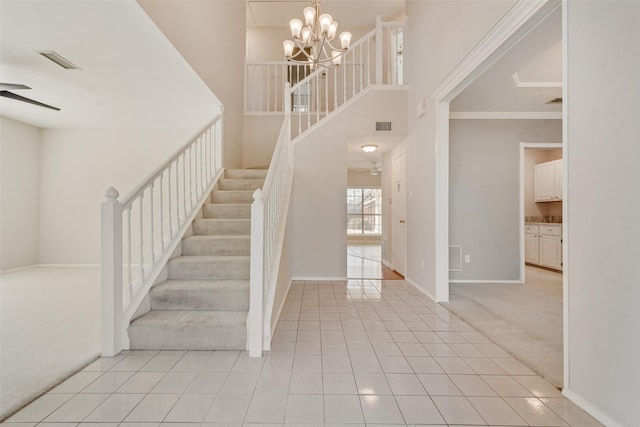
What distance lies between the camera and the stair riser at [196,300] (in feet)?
8.39

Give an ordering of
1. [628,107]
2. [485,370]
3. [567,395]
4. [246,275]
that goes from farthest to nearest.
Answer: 1. [246,275]
2. [485,370]
3. [567,395]
4. [628,107]

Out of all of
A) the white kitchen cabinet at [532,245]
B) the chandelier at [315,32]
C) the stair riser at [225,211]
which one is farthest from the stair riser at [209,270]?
the white kitchen cabinet at [532,245]

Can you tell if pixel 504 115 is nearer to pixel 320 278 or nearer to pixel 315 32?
pixel 315 32

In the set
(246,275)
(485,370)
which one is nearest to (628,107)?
(485,370)

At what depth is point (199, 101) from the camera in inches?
173

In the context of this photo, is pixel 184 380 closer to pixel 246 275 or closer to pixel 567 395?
pixel 246 275

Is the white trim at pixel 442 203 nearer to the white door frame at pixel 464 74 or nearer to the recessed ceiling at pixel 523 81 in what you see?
the white door frame at pixel 464 74

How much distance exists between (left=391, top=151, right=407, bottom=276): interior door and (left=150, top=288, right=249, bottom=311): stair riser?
3.23 meters

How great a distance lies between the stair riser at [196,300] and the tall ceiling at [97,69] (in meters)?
2.36

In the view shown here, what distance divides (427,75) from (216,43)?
3.05 m

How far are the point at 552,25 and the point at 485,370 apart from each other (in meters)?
2.67

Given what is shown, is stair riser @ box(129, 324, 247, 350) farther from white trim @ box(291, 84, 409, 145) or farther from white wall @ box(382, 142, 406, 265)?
white wall @ box(382, 142, 406, 265)

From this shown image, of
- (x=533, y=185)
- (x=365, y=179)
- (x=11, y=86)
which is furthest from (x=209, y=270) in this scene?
(x=365, y=179)

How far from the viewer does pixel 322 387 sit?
1810 mm
